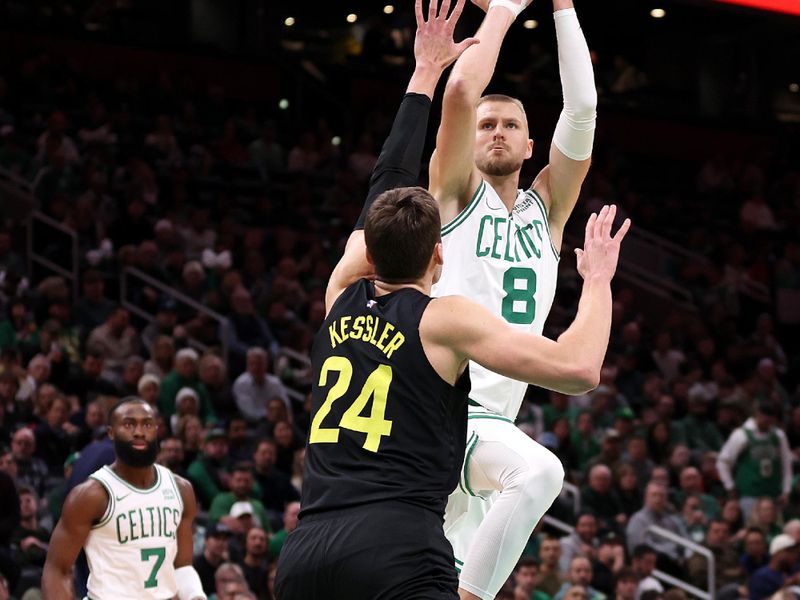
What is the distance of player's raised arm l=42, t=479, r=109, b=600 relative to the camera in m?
8.01

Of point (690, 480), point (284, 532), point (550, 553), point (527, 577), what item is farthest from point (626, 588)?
point (284, 532)

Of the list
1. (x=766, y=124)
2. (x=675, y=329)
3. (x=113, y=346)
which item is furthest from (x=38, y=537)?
(x=766, y=124)

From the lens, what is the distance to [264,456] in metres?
13.2

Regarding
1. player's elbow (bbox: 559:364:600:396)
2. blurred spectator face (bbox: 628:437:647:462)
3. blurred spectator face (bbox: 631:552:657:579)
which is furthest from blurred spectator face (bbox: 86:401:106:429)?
player's elbow (bbox: 559:364:600:396)

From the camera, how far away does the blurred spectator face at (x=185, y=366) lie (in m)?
14.1

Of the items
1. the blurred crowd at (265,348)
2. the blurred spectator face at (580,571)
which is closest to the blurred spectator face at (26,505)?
the blurred crowd at (265,348)

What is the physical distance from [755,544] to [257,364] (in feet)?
17.8

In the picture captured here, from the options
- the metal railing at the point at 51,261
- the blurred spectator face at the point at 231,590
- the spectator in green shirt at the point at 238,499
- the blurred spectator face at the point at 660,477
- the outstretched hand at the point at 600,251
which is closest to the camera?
the outstretched hand at the point at 600,251

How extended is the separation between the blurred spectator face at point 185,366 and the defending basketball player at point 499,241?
8335 mm

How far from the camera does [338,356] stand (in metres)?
4.50

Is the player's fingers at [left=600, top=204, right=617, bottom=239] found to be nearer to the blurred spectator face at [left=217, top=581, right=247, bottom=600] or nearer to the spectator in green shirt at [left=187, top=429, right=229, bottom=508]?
the blurred spectator face at [left=217, top=581, right=247, bottom=600]

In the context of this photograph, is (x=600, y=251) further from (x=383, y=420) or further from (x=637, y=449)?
(x=637, y=449)

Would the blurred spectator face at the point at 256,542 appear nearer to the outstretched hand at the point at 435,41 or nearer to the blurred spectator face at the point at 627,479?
the blurred spectator face at the point at 627,479

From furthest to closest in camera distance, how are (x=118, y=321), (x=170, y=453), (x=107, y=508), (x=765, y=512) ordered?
(x=765, y=512) < (x=118, y=321) < (x=170, y=453) < (x=107, y=508)
